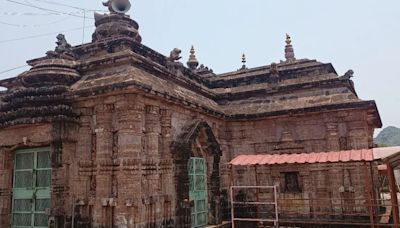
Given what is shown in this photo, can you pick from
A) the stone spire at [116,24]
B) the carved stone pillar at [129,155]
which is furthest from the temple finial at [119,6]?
the carved stone pillar at [129,155]

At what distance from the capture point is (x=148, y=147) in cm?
964

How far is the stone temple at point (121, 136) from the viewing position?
916 cm

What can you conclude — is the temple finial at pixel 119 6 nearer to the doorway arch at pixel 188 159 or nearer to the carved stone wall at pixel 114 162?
the carved stone wall at pixel 114 162

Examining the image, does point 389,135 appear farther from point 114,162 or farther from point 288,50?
point 114,162

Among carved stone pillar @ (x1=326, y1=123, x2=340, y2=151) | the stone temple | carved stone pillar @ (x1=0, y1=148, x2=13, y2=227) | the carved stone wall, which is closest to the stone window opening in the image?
the stone temple

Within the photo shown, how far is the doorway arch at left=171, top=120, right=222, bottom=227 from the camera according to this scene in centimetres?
1056

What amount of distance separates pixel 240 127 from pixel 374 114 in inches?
207

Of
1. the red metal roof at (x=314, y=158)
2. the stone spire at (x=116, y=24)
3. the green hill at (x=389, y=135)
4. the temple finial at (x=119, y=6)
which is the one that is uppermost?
the green hill at (x=389, y=135)

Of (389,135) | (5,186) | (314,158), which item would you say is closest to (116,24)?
(5,186)

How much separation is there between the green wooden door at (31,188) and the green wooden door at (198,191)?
440 centimetres

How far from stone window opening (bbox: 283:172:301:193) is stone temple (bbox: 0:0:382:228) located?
93 centimetres

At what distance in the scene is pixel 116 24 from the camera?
482 inches

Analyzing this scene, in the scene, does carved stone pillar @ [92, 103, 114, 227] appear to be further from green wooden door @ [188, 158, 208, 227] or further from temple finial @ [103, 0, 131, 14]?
temple finial @ [103, 0, 131, 14]

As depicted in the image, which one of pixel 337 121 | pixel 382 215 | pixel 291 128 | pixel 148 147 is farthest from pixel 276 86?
pixel 148 147
